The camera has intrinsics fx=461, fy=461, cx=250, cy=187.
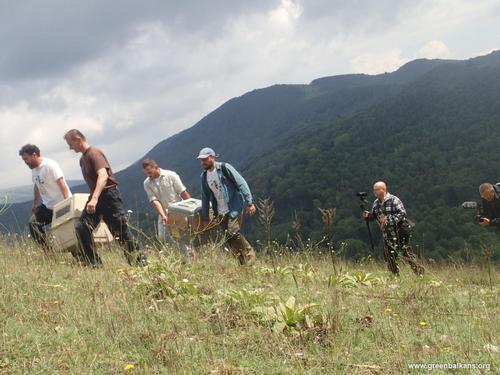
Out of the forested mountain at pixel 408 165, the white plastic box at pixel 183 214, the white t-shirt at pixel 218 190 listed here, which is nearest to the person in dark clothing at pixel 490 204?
the white t-shirt at pixel 218 190

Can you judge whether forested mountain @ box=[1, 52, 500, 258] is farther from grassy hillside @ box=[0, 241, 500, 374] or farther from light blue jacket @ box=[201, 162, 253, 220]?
grassy hillside @ box=[0, 241, 500, 374]

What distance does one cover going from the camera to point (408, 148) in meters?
106

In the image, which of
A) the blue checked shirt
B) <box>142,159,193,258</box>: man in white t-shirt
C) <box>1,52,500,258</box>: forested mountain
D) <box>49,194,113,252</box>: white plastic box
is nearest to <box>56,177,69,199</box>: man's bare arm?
<box>49,194,113,252</box>: white plastic box

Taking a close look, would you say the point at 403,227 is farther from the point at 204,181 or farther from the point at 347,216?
the point at 347,216

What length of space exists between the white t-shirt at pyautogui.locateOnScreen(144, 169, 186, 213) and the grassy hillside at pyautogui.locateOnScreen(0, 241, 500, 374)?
82.0 inches

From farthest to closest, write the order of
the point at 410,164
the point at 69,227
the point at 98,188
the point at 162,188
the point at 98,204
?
the point at 410,164, the point at 162,188, the point at 69,227, the point at 98,204, the point at 98,188

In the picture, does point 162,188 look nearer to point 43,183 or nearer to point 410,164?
point 43,183

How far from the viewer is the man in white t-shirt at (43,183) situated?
5.67m

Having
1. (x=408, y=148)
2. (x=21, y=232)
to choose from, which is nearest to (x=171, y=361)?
(x=21, y=232)

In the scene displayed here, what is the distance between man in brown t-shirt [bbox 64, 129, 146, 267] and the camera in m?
5.03

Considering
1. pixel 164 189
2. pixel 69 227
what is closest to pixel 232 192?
pixel 164 189

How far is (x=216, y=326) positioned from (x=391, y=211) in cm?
398

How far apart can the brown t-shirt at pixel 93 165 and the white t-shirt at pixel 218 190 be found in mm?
1181

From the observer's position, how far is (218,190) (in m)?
5.75
